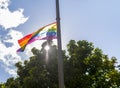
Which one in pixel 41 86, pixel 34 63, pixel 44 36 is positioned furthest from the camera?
pixel 34 63

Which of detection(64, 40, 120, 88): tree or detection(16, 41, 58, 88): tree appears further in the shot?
detection(64, 40, 120, 88): tree

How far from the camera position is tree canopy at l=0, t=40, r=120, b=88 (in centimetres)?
3419

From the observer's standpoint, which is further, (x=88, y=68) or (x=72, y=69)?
(x=88, y=68)

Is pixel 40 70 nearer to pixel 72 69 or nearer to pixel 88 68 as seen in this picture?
pixel 72 69

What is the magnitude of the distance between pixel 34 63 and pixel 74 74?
4806 mm

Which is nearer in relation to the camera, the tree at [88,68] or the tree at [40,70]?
the tree at [40,70]

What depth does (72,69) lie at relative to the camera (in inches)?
1377

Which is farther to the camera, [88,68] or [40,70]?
[88,68]

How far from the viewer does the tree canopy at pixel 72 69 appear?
34188 millimetres

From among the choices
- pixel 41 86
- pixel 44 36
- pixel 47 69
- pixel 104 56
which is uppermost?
pixel 104 56

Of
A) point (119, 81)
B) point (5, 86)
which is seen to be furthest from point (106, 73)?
point (5, 86)

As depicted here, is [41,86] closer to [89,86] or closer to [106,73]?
[89,86]

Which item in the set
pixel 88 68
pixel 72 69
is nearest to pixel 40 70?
pixel 72 69

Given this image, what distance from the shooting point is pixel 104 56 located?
3878cm
